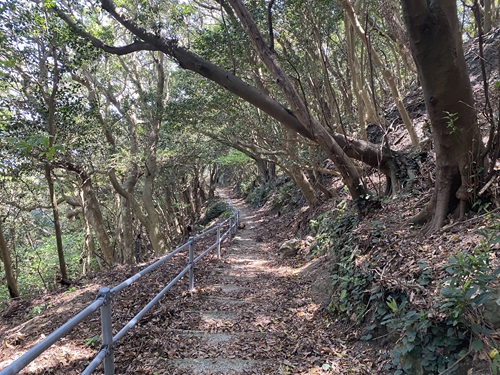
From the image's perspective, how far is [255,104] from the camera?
256 inches

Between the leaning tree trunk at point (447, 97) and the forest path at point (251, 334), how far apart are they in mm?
2205

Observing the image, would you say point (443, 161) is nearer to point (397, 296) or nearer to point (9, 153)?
point (397, 296)

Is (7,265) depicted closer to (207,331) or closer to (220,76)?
(207,331)

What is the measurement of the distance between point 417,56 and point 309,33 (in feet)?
22.2

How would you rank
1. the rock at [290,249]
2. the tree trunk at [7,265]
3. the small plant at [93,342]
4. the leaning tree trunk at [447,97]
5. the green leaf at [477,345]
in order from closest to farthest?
the green leaf at [477,345], the small plant at [93,342], the leaning tree trunk at [447,97], the tree trunk at [7,265], the rock at [290,249]

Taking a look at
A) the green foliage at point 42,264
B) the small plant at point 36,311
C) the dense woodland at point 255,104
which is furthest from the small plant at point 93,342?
the green foliage at point 42,264

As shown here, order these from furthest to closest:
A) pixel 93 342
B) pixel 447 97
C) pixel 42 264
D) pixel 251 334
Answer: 1. pixel 42 264
2. pixel 447 97
3. pixel 251 334
4. pixel 93 342

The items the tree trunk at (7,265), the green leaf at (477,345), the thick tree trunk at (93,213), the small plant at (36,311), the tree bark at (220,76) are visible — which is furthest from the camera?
the thick tree trunk at (93,213)

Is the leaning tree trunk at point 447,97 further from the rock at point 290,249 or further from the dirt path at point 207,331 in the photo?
the rock at point 290,249

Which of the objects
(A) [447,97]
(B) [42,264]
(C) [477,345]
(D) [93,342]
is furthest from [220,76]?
(B) [42,264]

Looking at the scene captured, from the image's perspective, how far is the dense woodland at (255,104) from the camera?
435 centimetres

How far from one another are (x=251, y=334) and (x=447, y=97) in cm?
393

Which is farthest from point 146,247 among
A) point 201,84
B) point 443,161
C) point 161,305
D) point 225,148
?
point 443,161

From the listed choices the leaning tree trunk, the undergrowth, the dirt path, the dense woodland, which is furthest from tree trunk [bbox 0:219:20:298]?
the leaning tree trunk
